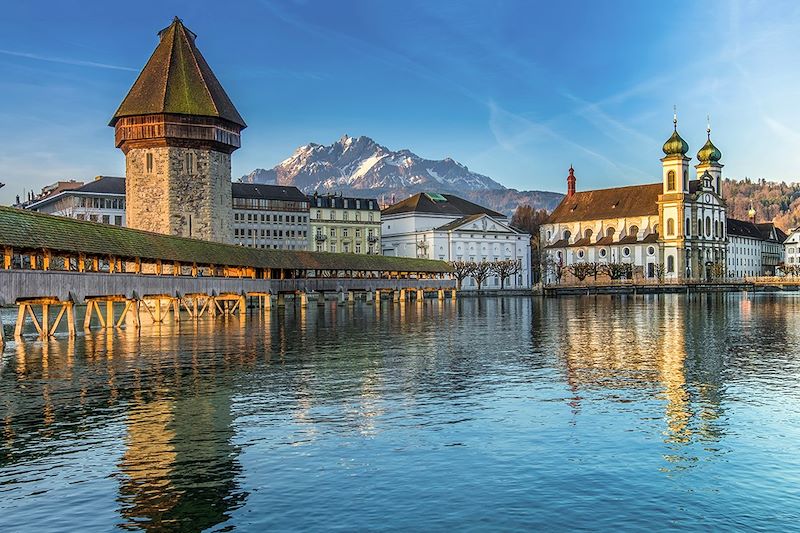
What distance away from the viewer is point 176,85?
66562 mm

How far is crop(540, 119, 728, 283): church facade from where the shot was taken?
449ft

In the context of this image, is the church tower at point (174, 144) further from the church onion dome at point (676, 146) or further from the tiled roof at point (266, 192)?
the church onion dome at point (676, 146)

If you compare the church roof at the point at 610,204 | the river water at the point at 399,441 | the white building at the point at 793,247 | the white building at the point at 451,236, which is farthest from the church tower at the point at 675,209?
the river water at the point at 399,441

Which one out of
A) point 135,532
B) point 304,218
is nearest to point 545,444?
point 135,532

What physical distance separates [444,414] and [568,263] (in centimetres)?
13523

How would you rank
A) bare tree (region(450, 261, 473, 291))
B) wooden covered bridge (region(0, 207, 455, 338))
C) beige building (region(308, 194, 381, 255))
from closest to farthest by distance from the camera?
wooden covered bridge (region(0, 207, 455, 338))
bare tree (region(450, 261, 473, 291))
beige building (region(308, 194, 381, 255))

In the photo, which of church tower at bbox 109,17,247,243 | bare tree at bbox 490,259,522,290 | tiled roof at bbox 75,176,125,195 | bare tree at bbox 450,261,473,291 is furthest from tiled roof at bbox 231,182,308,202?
church tower at bbox 109,17,247,243

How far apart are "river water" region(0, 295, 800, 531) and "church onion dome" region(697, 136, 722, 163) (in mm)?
122648

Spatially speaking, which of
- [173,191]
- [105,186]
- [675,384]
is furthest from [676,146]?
[675,384]

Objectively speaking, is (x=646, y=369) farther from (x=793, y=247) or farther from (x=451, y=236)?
(x=793, y=247)

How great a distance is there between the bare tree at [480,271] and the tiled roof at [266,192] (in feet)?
81.8

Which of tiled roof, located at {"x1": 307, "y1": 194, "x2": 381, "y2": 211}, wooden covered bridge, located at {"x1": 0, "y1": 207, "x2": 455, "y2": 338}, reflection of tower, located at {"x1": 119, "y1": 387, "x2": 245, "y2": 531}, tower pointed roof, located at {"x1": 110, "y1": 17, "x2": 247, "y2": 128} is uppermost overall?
tower pointed roof, located at {"x1": 110, "y1": 17, "x2": 247, "y2": 128}

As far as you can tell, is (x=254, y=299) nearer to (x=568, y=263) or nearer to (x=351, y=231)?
(x=351, y=231)

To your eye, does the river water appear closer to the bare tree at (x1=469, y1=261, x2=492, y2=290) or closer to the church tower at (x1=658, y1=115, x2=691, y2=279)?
the bare tree at (x1=469, y1=261, x2=492, y2=290)
